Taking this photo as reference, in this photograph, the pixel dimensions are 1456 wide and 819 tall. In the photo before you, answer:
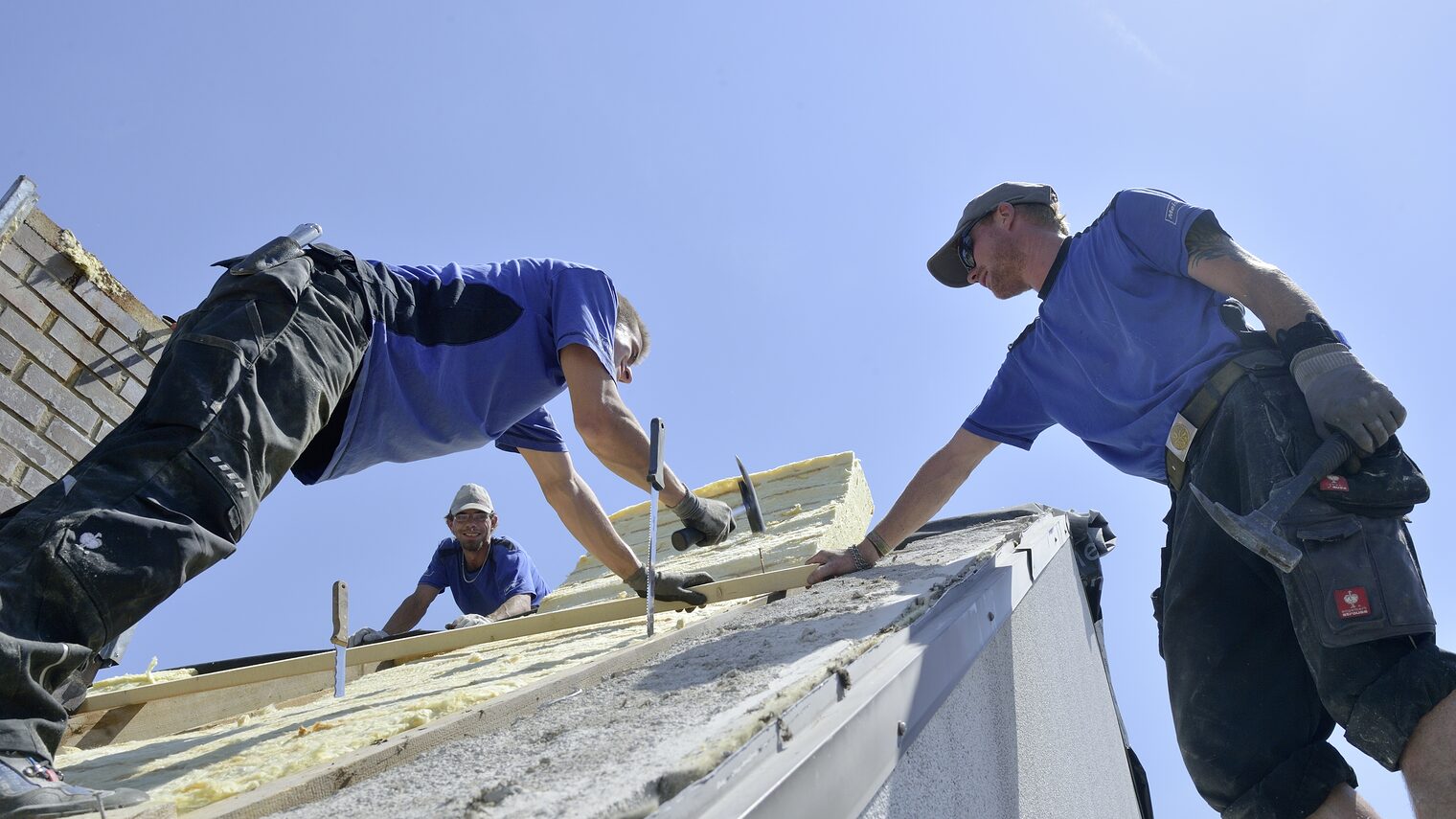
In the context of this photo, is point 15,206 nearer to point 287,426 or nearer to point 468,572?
point 287,426

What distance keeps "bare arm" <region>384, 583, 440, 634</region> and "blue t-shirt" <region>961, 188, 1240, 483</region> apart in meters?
4.50

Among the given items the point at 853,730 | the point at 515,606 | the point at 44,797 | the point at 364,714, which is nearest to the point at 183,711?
the point at 364,714

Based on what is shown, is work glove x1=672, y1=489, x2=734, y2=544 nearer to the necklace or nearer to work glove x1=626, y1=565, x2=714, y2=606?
work glove x1=626, y1=565, x2=714, y2=606

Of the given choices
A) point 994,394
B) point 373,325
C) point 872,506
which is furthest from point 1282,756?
point 872,506

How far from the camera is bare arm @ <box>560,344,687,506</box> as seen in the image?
8.96 feet

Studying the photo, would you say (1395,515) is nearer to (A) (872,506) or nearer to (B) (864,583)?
(B) (864,583)

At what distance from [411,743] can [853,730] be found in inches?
21.7

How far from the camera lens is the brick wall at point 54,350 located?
3.89 meters

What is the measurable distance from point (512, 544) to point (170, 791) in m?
5.20

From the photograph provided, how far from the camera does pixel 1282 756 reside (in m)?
2.08

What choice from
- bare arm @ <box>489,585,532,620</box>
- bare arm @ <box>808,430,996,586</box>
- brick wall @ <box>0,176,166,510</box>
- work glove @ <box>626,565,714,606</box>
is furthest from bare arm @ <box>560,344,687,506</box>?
bare arm @ <box>489,585,532,620</box>

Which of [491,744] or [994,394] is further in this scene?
[994,394]

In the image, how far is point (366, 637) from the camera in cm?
454

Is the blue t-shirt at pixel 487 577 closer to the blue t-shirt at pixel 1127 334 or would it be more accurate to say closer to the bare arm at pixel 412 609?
the bare arm at pixel 412 609
